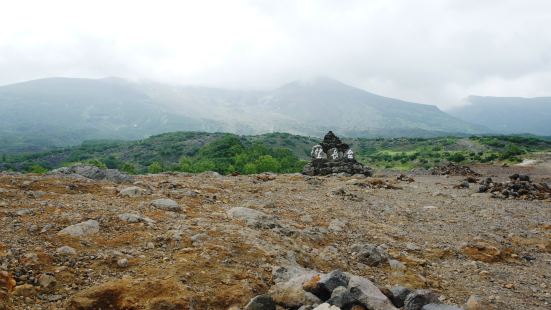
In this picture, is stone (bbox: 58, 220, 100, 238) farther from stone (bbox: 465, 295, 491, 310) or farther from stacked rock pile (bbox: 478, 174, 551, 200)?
stacked rock pile (bbox: 478, 174, 551, 200)

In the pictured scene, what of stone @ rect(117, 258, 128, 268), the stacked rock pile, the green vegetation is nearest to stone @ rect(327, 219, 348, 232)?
stone @ rect(117, 258, 128, 268)

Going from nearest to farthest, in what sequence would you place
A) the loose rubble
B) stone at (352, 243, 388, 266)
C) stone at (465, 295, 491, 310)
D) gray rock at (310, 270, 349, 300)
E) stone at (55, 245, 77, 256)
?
1. gray rock at (310, 270, 349, 300)
2. stone at (465, 295, 491, 310)
3. stone at (55, 245, 77, 256)
4. stone at (352, 243, 388, 266)
5. the loose rubble

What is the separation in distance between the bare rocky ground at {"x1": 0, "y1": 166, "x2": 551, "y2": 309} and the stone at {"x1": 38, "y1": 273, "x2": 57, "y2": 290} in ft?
0.05

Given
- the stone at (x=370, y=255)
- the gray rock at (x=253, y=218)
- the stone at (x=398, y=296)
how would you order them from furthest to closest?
the gray rock at (x=253, y=218), the stone at (x=370, y=255), the stone at (x=398, y=296)

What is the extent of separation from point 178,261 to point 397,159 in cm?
8664

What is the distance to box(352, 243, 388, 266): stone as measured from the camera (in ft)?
31.1

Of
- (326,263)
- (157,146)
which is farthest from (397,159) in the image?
(326,263)

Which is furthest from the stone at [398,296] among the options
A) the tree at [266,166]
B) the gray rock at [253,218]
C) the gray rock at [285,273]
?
the tree at [266,166]

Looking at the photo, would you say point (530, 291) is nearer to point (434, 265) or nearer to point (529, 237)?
point (434, 265)

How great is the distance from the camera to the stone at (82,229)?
27.0 feet

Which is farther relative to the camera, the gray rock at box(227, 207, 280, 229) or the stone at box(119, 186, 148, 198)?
the stone at box(119, 186, 148, 198)

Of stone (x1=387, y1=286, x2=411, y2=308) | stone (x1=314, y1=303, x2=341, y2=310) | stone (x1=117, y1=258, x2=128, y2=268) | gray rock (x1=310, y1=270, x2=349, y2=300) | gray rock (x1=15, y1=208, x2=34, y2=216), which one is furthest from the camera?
gray rock (x1=15, y1=208, x2=34, y2=216)

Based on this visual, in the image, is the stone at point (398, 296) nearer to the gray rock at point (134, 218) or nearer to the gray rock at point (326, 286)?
the gray rock at point (326, 286)

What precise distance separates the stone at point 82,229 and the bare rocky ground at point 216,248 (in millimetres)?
37
